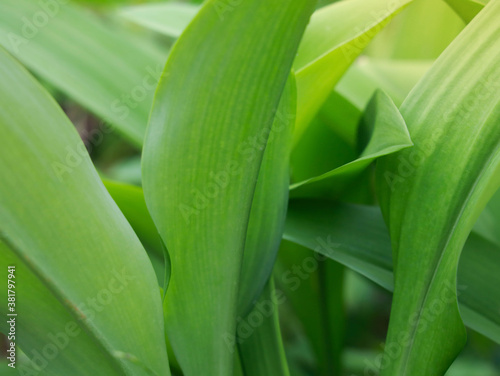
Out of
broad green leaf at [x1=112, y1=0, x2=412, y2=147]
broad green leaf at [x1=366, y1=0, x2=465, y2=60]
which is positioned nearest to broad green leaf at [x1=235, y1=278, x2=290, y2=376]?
broad green leaf at [x1=112, y1=0, x2=412, y2=147]

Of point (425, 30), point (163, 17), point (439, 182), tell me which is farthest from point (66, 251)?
point (425, 30)

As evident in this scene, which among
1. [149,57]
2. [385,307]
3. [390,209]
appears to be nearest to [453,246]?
[390,209]

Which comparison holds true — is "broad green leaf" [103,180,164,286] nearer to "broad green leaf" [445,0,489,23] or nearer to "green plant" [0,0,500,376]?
"green plant" [0,0,500,376]

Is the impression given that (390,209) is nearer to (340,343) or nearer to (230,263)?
(230,263)

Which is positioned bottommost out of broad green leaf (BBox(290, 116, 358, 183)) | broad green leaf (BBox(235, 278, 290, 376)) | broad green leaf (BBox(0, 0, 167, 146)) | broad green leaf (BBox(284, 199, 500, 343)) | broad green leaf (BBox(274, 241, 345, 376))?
broad green leaf (BBox(274, 241, 345, 376))

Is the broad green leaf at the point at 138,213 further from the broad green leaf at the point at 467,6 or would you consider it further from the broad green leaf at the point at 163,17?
the broad green leaf at the point at 467,6

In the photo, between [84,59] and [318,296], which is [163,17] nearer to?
[84,59]
